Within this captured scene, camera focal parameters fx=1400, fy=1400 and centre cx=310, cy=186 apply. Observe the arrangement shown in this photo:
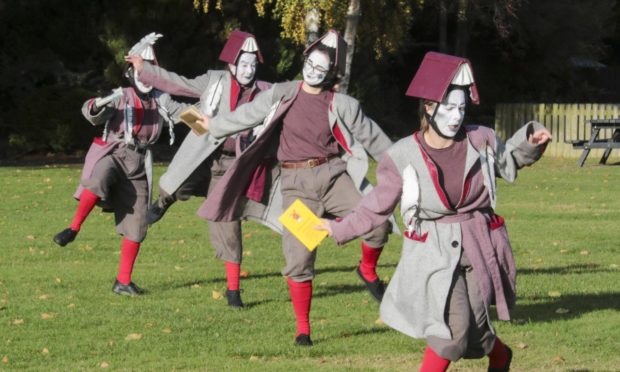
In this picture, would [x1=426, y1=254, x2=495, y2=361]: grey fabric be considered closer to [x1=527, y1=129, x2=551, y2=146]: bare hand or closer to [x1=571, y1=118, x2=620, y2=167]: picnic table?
[x1=527, y1=129, x2=551, y2=146]: bare hand

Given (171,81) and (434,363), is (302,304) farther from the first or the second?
(171,81)

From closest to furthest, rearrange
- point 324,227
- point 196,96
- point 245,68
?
1. point 324,227
2. point 245,68
3. point 196,96

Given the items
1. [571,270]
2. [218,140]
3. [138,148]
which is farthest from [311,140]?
[571,270]

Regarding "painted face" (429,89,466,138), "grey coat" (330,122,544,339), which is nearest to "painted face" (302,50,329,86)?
"grey coat" (330,122,544,339)

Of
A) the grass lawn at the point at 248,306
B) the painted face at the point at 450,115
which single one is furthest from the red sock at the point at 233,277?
the painted face at the point at 450,115

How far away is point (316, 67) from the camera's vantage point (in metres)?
8.88

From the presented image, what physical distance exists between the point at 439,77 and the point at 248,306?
4086 mm

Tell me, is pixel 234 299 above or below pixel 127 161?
below

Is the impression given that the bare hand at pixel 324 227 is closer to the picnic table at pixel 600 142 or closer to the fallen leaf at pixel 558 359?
the fallen leaf at pixel 558 359

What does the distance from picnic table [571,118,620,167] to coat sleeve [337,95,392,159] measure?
812 inches

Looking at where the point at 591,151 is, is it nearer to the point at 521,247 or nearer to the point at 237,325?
the point at 521,247

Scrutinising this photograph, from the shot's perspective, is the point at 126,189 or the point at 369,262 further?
the point at 126,189

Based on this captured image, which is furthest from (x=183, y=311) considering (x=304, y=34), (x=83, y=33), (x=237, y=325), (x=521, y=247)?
(x=83, y=33)

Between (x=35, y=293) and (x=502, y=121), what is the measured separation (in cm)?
2494
